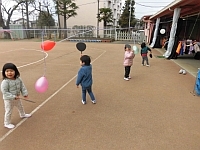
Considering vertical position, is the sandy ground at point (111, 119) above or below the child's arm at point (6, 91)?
below

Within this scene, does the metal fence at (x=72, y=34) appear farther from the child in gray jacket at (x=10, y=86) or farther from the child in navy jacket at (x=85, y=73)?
the child in gray jacket at (x=10, y=86)

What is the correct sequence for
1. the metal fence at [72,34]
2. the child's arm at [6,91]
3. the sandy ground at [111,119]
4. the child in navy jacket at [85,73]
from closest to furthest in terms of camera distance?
the sandy ground at [111,119]
the child's arm at [6,91]
the child in navy jacket at [85,73]
the metal fence at [72,34]

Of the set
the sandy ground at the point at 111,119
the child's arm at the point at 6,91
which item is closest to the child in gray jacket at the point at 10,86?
the child's arm at the point at 6,91

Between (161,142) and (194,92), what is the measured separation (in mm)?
2584

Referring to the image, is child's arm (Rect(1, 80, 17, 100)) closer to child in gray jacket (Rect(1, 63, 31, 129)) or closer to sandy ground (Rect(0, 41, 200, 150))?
child in gray jacket (Rect(1, 63, 31, 129))

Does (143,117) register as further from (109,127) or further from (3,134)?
(3,134)

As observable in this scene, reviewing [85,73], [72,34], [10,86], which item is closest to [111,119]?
[85,73]

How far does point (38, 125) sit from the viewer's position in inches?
117

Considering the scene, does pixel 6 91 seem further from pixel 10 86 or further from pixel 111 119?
pixel 111 119

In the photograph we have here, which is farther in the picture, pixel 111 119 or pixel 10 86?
pixel 111 119

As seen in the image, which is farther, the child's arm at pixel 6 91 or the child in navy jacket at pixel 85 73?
the child in navy jacket at pixel 85 73

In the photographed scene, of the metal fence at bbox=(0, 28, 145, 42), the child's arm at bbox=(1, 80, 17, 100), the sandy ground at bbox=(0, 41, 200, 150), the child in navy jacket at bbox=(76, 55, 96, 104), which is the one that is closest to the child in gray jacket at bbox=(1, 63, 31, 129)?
the child's arm at bbox=(1, 80, 17, 100)

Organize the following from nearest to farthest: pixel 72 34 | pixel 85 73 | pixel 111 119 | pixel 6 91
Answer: pixel 6 91 → pixel 111 119 → pixel 85 73 → pixel 72 34

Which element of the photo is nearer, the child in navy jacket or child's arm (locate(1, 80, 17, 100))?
child's arm (locate(1, 80, 17, 100))
